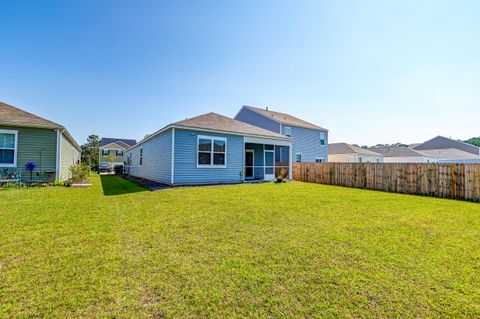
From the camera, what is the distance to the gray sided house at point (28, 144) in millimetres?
10414

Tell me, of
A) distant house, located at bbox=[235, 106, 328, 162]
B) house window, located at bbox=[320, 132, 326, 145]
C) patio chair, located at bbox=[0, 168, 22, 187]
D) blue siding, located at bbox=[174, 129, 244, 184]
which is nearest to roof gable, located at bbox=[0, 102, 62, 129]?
patio chair, located at bbox=[0, 168, 22, 187]

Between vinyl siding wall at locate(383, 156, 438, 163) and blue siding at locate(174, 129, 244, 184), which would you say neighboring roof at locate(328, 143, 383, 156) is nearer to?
vinyl siding wall at locate(383, 156, 438, 163)

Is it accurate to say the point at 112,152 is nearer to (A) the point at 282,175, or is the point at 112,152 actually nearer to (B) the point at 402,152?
(A) the point at 282,175

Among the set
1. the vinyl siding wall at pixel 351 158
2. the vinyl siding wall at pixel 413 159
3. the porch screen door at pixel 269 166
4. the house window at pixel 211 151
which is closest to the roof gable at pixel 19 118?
the house window at pixel 211 151

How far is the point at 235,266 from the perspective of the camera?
2.95 m

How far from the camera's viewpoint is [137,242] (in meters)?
3.77

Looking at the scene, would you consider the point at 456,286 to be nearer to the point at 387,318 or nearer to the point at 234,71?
the point at 387,318

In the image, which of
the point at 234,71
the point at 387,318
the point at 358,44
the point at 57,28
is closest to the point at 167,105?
the point at 234,71

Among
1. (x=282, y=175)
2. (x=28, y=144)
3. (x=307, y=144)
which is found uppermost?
(x=307, y=144)

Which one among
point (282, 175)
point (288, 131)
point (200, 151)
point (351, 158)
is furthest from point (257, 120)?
point (351, 158)

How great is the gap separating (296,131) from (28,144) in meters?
20.9

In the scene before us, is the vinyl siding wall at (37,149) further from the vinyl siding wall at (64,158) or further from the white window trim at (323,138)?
the white window trim at (323,138)

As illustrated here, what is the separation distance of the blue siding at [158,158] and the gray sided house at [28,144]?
486cm

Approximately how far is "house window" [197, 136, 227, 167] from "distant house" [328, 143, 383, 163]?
79.8 ft
